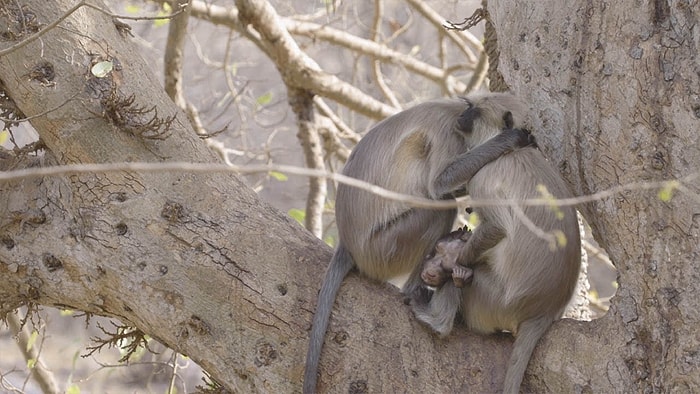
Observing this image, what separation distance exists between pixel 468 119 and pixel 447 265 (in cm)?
55

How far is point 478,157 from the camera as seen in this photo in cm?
311

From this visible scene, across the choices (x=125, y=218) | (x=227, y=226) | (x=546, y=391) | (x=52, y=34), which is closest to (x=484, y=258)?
(x=546, y=391)

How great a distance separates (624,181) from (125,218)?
5.15 ft

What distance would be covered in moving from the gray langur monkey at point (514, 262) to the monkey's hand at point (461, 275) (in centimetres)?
3

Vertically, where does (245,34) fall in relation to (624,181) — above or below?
above

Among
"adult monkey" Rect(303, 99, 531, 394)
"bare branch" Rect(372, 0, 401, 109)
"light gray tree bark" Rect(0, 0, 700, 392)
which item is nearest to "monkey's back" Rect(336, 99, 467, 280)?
"adult monkey" Rect(303, 99, 531, 394)

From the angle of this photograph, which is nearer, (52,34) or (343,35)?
(52,34)

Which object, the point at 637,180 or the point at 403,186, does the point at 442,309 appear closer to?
the point at 403,186

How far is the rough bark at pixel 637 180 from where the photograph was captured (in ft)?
8.13

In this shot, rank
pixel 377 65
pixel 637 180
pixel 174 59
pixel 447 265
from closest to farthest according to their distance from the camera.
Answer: pixel 637 180 → pixel 447 265 → pixel 174 59 → pixel 377 65

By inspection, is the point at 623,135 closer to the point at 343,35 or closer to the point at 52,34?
the point at 52,34

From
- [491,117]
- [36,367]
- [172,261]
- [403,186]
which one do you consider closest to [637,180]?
[491,117]

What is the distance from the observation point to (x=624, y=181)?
103 inches

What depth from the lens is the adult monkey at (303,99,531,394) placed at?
3.18 metres
